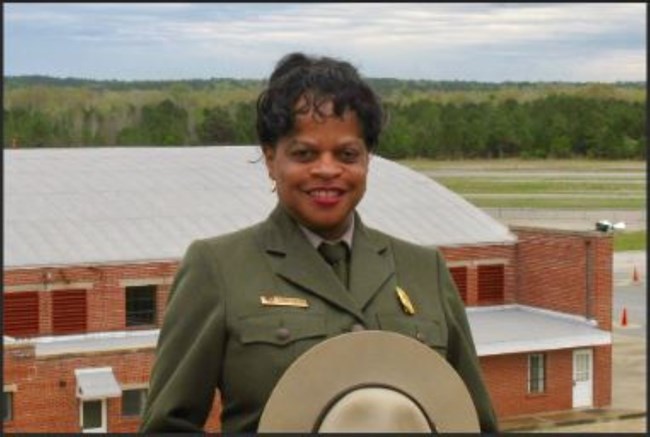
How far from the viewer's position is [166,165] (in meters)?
31.1

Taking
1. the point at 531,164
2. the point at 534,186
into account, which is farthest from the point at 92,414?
the point at 531,164

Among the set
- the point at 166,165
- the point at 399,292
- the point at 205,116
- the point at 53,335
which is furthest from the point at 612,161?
the point at 399,292

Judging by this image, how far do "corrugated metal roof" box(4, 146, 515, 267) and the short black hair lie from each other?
70.1ft

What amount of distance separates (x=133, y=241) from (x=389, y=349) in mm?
23440

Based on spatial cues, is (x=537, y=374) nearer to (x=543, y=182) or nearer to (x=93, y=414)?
(x=93, y=414)

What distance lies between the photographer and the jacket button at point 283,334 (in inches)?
115

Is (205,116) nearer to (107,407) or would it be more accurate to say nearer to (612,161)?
(612,161)

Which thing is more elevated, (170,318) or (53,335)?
(170,318)

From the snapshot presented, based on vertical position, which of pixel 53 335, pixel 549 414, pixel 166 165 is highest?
pixel 166 165

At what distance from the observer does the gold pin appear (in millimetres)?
3035

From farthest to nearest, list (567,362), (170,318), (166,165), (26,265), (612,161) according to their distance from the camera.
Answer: (612,161), (166,165), (567,362), (26,265), (170,318)

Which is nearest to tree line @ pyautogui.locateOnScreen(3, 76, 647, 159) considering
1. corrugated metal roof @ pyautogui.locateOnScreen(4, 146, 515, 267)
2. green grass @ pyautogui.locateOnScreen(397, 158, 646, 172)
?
green grass @ pyautogui.locateOnScreen(397, 158, 646, 172)

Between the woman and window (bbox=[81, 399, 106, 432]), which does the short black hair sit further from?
window (bbox=[81, 399, 106, 432])

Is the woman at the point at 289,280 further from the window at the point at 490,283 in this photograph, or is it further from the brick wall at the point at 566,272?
the window at the point at 490,283
